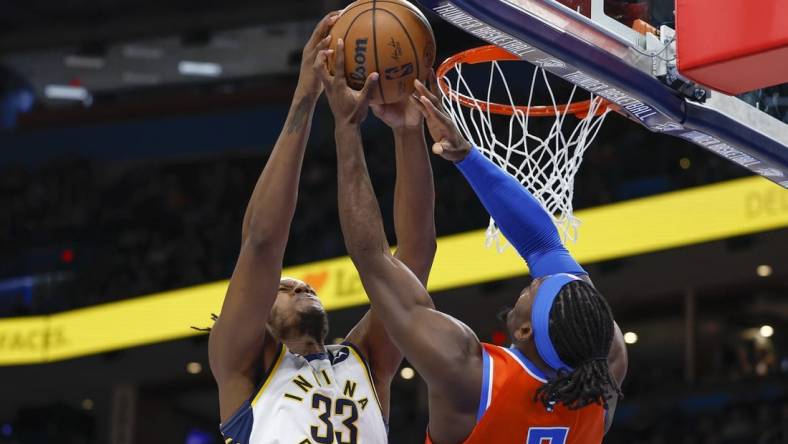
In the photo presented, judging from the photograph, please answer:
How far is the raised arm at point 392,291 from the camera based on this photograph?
2801mm

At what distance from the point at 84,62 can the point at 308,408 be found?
15522 millimetres

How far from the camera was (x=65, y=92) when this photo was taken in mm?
17953

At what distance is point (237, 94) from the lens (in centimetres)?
1553

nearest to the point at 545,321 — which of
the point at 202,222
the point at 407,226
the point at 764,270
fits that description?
the point at 407,226

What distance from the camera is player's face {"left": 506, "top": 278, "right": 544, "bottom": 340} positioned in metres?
2.94

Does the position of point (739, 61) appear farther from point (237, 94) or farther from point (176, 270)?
point (237, 94)

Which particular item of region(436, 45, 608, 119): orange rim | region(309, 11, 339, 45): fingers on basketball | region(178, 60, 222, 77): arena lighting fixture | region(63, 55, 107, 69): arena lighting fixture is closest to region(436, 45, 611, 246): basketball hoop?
region(436, 45, 608, 119): orange rim

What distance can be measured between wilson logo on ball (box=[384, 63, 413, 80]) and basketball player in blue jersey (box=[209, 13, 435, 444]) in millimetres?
130

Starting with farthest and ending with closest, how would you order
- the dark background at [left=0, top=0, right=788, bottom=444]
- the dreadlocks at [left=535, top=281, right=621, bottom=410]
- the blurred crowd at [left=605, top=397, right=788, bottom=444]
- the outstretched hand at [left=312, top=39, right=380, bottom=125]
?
the dark background at [left=0, top=0, right=788, bottom=444] → the blurred crowd at [left=605, top=397, right=788, bottom=444] → the outstretched hand at [left=312, top=39, right=380, bottom=125] → the dreadlocks at [left=535, top=281, right=621, bottom=410]

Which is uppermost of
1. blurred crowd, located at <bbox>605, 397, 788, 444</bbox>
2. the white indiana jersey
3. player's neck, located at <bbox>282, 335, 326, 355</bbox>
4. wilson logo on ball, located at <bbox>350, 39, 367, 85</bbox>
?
wilson logo on ball, located at <bbox>350, 39, 367, 85</bbox>

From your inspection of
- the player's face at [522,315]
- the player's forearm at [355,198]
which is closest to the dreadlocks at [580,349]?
the player's face at [522,315]

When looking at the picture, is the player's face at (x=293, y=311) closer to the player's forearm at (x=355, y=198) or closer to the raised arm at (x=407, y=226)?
the raised arm at (x=407, y=226)

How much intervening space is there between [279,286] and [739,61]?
1371mm

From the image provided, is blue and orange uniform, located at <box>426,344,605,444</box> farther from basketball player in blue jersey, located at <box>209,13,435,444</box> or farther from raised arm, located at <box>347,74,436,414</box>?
raised arm, located at <box>347,74,436,414</box>
